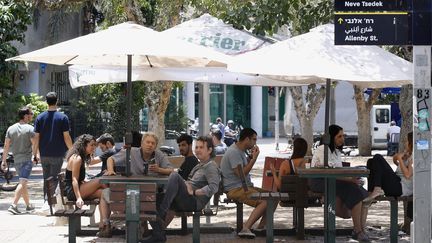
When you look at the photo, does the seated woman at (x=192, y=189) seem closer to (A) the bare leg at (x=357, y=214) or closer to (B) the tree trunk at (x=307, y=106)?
(A) the bare leg at (x=357, y=214)

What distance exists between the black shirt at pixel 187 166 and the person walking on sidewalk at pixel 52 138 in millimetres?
2243

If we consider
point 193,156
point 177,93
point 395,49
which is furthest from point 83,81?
point 177,93

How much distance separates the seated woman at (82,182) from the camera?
1212cm

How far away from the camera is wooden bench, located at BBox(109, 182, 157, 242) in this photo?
10820mm

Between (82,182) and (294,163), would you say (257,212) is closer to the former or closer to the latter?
(294,163)

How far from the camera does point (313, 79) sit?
14.3 metres

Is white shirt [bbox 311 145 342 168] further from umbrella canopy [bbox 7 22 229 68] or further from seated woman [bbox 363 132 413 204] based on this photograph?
umbrella canopy [bbox 7 22 229 68]

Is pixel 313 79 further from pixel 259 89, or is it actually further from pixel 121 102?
pixel 259 89

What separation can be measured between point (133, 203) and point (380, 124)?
32305 mm

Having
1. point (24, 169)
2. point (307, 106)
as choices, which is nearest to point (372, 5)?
point (24, 169)

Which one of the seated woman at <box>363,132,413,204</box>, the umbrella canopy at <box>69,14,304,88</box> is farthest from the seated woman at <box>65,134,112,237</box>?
the seated woman at <box>363,132,413,204</box>

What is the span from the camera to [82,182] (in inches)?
486

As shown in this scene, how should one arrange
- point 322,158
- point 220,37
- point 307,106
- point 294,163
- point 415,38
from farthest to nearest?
point 307,106 < point 220,37 < point 294,163 < point 322,158 < point 415,38

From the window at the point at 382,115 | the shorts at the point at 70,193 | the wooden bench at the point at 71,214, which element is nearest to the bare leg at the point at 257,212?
the wooden bench at the point at 71,214
